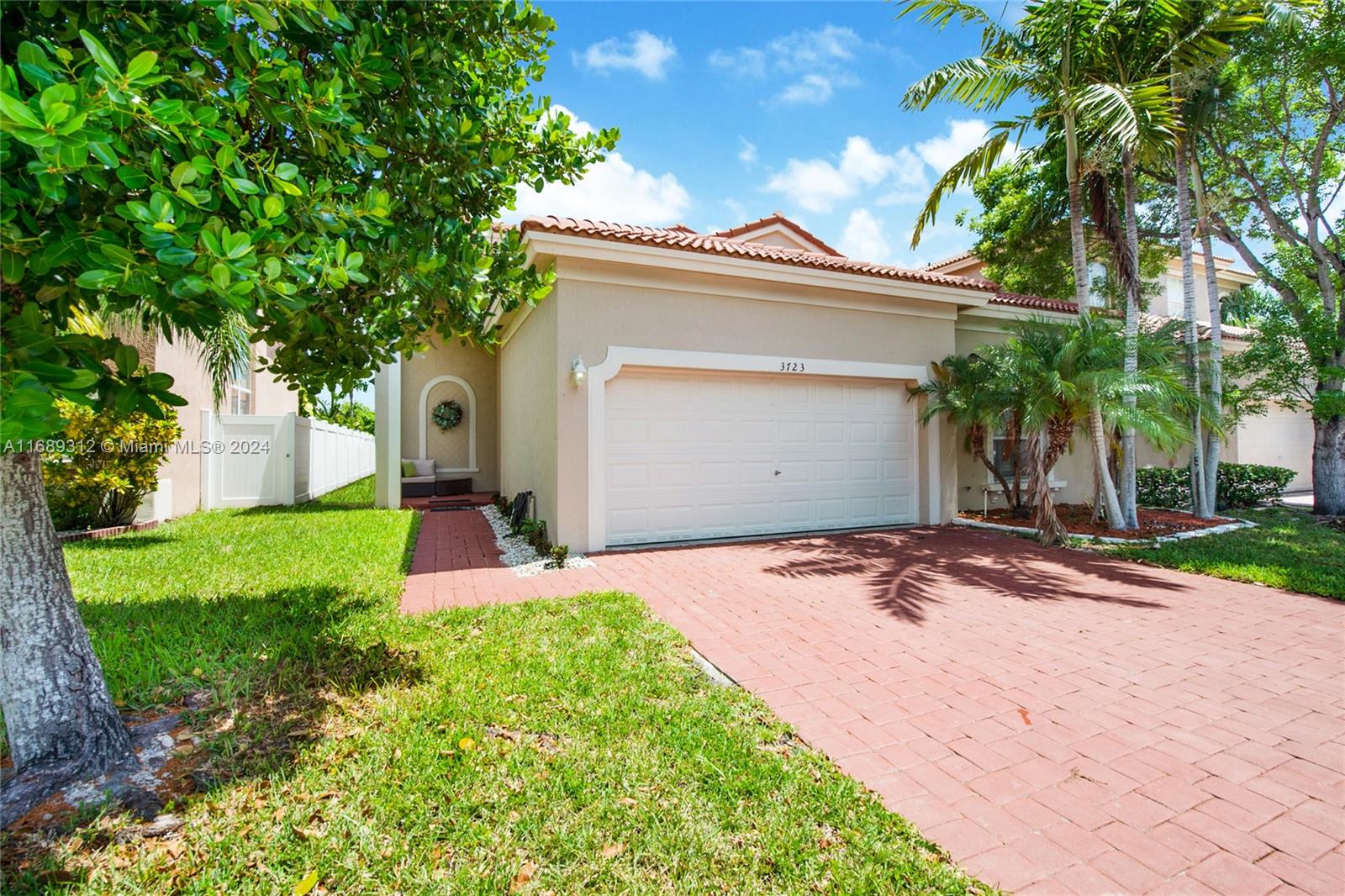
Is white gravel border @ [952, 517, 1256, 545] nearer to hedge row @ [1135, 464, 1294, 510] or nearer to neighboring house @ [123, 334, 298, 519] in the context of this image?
hedge row @ [1135, 464, 1294, 510]

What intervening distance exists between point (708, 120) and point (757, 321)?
320 cm

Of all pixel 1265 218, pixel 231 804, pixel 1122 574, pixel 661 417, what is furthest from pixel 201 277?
pixel 1265 218

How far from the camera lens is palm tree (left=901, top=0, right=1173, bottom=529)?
8195mm

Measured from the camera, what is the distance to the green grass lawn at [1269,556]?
265 inches

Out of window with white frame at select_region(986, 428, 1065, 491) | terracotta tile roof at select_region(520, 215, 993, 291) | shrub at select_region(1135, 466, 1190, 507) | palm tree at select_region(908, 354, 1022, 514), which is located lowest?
shrub at select_region(1135, 466, 1190, 507)

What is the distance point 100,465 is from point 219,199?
875cm

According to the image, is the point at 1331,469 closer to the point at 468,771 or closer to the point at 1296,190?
the point at 1296,190

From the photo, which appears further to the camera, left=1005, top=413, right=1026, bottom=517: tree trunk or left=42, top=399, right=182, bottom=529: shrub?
left=1005, top=413, right=1026, bottom=517: tree trunk

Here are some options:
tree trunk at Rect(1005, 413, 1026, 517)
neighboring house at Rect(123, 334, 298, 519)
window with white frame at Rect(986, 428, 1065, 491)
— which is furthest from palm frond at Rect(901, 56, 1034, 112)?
neighboring house at Rect(123, 334, 298, 519)

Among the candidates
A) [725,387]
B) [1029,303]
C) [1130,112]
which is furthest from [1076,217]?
[725,387]

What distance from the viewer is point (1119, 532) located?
31.1 feet

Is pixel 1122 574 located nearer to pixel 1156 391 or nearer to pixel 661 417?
pixel 1156 391

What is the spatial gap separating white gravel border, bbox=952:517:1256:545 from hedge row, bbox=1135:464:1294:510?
1.81 metres

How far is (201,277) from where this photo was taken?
7.09ft
